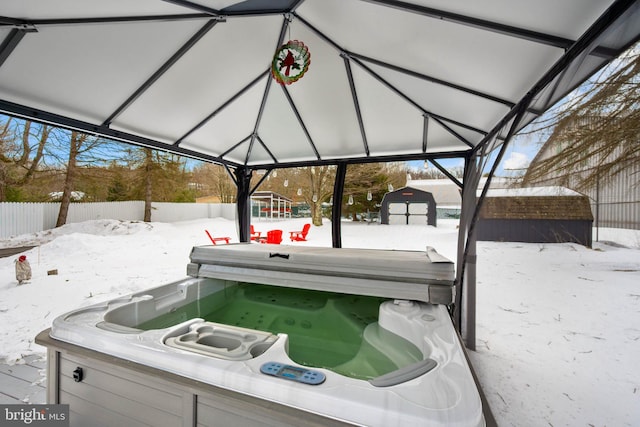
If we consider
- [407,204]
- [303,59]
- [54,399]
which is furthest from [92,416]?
[407,204]

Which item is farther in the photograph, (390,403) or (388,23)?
(388,23)

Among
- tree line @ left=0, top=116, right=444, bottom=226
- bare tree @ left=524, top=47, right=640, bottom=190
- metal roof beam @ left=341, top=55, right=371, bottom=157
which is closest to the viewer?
metal roof beam @ left=341, top=55, right=371, bottom=157

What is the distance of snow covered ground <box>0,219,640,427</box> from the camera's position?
178 cm

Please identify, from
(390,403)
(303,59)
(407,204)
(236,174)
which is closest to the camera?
(390,403)

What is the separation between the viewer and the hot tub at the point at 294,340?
0.77 m

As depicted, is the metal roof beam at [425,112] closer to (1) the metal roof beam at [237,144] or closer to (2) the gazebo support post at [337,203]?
(2) the gazebo support post at [337,203]

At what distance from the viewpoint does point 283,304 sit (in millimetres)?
2340

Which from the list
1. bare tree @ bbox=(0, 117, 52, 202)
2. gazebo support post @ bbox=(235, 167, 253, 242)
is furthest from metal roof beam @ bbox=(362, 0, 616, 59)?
bare tree @ bbox=(0, 117, 52, 202)

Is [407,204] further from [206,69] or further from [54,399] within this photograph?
[54,399]

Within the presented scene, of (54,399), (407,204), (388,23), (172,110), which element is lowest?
(54,399)

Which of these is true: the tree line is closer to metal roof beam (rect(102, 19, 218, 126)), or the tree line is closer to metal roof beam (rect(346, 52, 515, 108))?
metal roof beam (rect(102, 19, 218, 126))

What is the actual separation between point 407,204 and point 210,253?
7.97 meters

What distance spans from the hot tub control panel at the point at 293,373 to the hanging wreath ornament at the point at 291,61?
1.90m

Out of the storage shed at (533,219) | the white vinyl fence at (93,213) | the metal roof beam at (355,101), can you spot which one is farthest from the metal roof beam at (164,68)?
the storage shed at (533,219)
